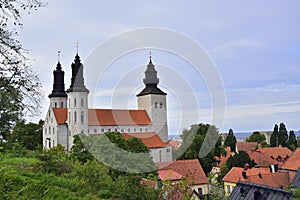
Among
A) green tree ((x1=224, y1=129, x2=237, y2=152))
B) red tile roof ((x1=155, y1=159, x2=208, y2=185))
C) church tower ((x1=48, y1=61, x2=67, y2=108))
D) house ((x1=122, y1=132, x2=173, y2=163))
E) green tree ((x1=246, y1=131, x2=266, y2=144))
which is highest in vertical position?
church tower ((x1=48, y1=61, x2=67, y2=108))

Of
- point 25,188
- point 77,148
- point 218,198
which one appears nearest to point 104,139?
point 77,148

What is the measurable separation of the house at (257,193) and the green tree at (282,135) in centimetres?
4452

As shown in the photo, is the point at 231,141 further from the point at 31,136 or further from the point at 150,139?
the point at 31,136

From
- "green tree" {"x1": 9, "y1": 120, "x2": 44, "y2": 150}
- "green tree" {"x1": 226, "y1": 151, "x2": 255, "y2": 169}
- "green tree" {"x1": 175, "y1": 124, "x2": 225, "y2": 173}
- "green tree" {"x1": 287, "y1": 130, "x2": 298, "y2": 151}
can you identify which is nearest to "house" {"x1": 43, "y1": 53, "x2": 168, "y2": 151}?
"green tree" {"x1": 9, "y1": 120, "x2": 44, "y2": 150}

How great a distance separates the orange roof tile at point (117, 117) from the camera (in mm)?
46156

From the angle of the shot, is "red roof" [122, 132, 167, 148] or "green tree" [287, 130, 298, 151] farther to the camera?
"green tree" [287, 130, 298, 151]

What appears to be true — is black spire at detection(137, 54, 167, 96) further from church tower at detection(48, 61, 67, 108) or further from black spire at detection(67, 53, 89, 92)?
church tower at detection(48, 61, 67, 108)

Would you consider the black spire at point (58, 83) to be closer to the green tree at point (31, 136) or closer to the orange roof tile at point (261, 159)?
the green tree at point (31, 136)

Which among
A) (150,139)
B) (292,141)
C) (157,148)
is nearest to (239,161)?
(157,148)

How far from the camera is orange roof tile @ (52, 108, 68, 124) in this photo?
4335 cm

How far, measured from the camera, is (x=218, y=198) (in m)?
12.7

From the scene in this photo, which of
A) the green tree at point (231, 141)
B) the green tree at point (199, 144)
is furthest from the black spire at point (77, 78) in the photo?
the green tree at point (231, 141)

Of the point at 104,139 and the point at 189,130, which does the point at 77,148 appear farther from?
the point at 189,130

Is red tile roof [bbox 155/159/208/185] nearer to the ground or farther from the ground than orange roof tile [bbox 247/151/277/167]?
nearer to the ground
